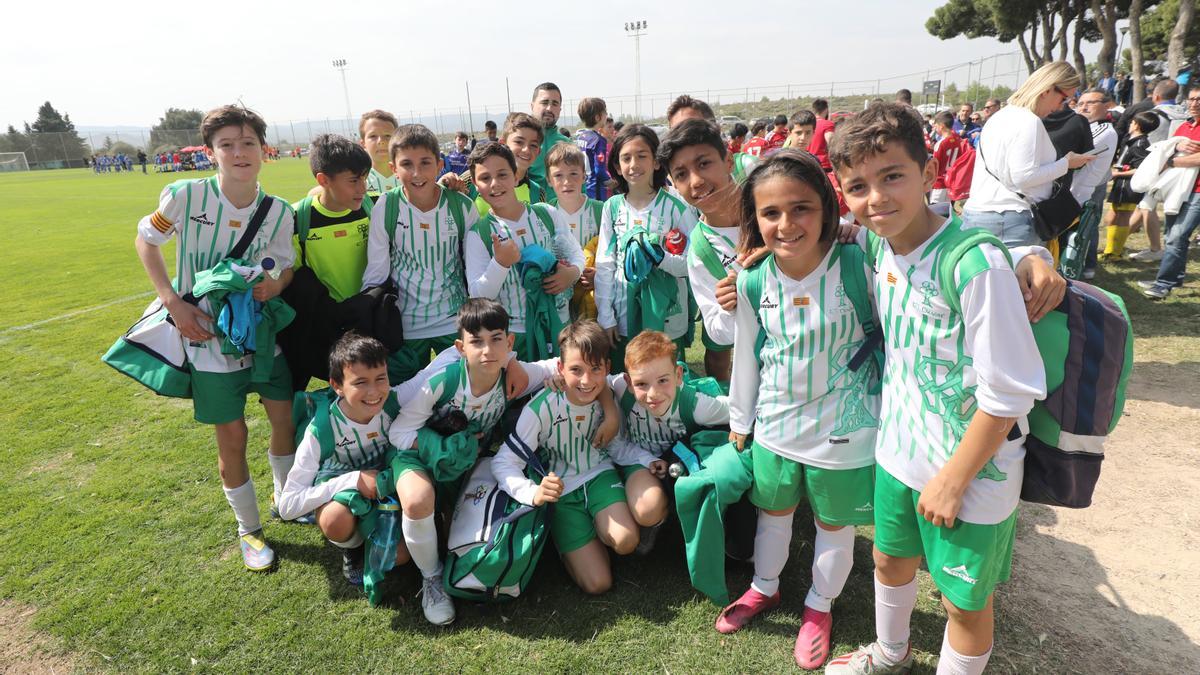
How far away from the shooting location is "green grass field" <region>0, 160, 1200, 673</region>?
2.55 meters

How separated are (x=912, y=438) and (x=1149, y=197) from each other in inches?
288

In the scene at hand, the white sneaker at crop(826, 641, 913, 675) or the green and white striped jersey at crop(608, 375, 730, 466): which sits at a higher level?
the green and white striped jersey at crop(608, 375, 730, 466)

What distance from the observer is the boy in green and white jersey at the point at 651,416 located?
9.32 feet

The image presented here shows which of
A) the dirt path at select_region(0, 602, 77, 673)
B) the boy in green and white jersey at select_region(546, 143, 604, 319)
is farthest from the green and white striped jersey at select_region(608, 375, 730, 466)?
the dirt path at select_region(0, 602, 77, 673)

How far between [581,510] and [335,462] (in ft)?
3.85

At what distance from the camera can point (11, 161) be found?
4538cm

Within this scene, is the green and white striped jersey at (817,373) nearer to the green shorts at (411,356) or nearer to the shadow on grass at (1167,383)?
the green shorts at (411,356)

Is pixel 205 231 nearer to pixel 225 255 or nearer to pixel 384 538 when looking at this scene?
pixel 225 255

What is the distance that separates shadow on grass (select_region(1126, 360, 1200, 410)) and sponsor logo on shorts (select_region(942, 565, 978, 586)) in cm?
383

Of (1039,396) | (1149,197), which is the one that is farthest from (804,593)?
(1149,197)

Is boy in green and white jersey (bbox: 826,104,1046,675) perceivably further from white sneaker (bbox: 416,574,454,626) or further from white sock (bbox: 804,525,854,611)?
white sneaker (bbox: 416,574,454,626)

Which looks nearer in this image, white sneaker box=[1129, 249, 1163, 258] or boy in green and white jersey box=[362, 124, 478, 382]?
boy in green and white jersey box=[362, 124, 478, 382]

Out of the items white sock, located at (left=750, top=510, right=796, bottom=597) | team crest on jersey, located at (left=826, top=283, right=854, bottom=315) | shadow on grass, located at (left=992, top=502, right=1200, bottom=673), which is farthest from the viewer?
white sock, located at (left=750, top=510, right=796, bottom=597)

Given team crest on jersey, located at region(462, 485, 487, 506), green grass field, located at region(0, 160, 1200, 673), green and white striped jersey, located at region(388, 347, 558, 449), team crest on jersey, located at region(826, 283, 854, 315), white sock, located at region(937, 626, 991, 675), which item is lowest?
green grass field, located at region(0, 160, 1200, 673)
